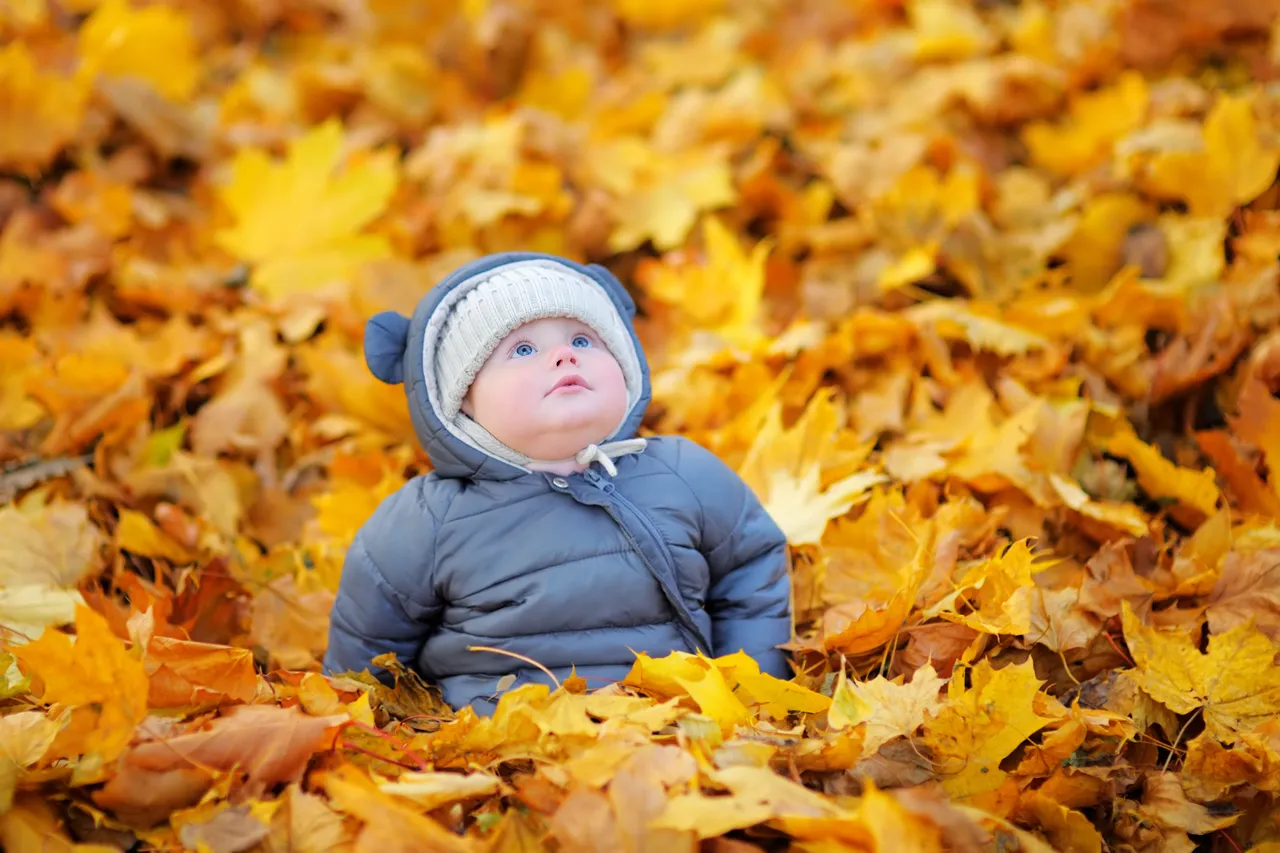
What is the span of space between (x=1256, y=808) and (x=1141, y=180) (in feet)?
5.89

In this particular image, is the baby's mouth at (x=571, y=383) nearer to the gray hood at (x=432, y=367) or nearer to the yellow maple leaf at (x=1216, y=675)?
the gray hood at (x=432, y=367)

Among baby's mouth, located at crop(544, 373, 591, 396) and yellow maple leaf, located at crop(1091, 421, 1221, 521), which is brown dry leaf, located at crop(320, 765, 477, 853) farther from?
yellow maple leaf, located at crop(1091, 421, 1221, 521)

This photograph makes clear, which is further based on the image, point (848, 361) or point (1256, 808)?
point (848, 361)

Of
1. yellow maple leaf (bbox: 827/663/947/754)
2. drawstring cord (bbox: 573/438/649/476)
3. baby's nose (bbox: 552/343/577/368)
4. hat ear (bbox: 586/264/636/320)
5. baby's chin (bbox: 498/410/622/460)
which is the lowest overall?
yellow maple leaf (bbox: 827/663/947/754)

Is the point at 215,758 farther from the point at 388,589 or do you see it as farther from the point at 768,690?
the point at 768,690

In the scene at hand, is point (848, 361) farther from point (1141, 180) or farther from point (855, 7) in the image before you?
point (855, 7)

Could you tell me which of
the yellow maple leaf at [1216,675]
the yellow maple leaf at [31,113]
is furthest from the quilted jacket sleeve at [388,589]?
the yellow maple leaf at [31,113]

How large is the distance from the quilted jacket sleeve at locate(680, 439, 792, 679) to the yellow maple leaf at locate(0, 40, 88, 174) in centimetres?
234

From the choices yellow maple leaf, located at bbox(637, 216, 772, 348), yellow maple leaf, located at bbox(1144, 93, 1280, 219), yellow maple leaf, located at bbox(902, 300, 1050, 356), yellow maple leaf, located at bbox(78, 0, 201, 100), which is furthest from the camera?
yellow maple leaf, located at bbox(78, 0, 201, 100)

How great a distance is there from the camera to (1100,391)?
8.25ft

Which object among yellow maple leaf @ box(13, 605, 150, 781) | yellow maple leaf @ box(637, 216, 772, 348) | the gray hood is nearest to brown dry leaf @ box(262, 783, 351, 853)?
yellow maple leaf @ box(13, 605, 150, 781)

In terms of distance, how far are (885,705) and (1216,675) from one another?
56 centimetres

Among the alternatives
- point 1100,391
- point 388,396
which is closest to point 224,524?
point 388,396

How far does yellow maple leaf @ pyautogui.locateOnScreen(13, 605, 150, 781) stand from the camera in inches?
57.5
